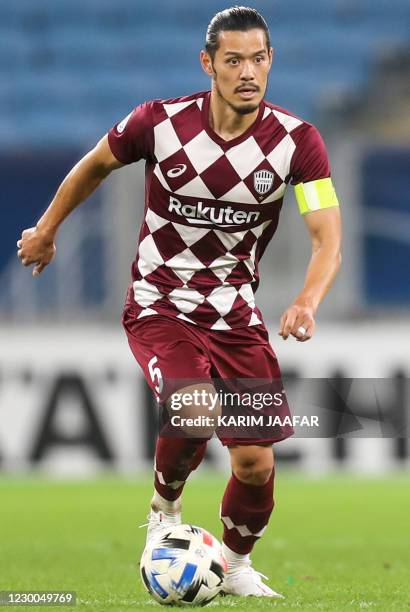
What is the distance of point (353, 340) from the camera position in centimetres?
1159

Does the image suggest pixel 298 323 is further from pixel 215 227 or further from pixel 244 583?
pixel 244 583

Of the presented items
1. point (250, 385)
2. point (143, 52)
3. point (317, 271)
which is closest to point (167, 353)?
point (250, 385)

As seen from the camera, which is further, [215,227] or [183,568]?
[215,227]

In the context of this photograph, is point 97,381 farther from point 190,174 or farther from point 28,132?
point 190,174

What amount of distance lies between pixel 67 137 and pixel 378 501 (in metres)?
6.90

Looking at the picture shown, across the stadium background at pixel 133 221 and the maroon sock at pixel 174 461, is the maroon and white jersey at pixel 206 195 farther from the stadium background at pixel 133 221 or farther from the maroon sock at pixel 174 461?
the stadium background at pixel 133 221

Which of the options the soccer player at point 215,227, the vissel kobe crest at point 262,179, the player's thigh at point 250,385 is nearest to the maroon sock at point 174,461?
the soccer player at point 215,227

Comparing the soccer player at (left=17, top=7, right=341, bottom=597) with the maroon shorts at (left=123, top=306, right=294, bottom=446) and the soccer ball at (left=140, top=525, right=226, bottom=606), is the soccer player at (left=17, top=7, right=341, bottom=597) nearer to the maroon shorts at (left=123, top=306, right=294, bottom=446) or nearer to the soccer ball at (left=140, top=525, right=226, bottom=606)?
the maroon shorts at (left=123, top=306, right=294, bottom=446)

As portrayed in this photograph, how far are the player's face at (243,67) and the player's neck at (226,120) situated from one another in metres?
0.10

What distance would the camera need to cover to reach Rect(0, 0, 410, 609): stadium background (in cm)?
1133

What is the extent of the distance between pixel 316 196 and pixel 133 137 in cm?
Answer: 71

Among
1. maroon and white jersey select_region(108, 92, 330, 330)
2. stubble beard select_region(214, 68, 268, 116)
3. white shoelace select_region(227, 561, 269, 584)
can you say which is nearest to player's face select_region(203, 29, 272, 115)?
stubble beard select_region(214, 68, 268, 116)

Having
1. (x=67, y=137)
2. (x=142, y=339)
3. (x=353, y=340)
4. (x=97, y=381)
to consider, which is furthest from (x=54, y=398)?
(x=142, y=339)

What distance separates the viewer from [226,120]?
4988mm
